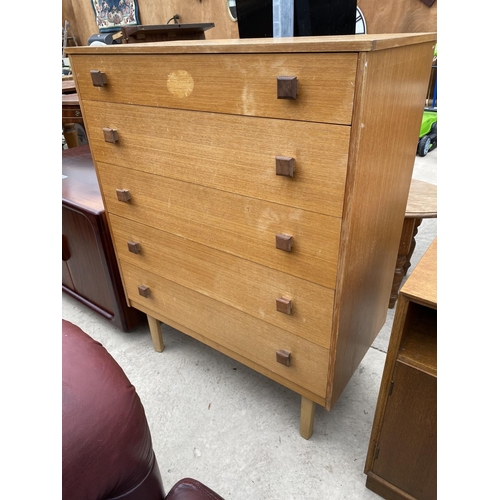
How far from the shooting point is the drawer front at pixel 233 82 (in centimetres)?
71

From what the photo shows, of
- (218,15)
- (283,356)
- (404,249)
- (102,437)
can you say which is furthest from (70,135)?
(102,437)

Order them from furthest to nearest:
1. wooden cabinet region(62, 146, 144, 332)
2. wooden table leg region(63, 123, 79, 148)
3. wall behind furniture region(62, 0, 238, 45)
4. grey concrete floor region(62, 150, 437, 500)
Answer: wall behind furniture region(62, 0, 238, 45) → wooden table leg region(63, 123, 79, 148) → wooden cabinet region(62, 146, 144, 332) → grey concrete floor region(62, 150, 437, 500)

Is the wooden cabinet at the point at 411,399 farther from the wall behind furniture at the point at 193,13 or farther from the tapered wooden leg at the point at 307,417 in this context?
the wall behind furniture at the point at 193,13

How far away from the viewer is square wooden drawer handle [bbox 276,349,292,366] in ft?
3.63

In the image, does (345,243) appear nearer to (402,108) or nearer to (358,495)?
(402,108)

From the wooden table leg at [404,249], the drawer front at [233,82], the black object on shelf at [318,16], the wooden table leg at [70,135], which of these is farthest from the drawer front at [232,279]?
the wooden table leg at [70,135]

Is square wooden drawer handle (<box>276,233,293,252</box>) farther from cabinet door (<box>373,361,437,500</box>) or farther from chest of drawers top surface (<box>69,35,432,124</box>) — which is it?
cabinet door (<box>373,361,437,500</box>)

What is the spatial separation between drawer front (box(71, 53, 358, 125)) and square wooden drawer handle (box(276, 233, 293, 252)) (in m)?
0.27

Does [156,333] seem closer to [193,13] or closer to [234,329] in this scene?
[234,329]

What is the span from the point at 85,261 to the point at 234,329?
0.84 meters

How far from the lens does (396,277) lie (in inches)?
70.5

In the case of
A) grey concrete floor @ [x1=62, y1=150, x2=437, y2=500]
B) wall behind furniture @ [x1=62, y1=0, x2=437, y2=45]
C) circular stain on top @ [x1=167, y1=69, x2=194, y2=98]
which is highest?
wall behind furniture @ [x1=62, y1=0, x2=437, y2=45]

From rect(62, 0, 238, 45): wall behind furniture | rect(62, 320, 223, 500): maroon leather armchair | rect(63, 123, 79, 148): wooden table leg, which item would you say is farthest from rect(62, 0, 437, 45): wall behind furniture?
rect(62, 320, 223, 500): maroon leather armchair

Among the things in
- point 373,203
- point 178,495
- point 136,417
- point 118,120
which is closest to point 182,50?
point 118,120
